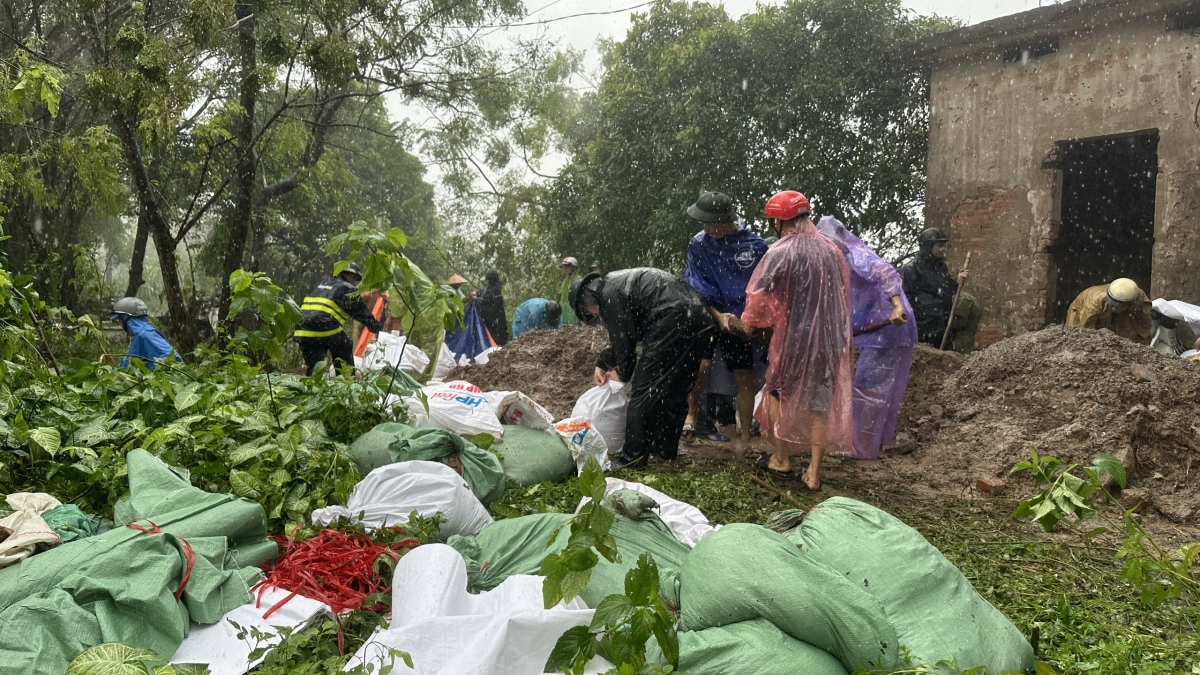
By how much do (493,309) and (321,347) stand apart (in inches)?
159

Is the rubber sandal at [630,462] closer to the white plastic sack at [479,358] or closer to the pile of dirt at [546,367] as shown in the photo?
the pile of dirt at [546,367]

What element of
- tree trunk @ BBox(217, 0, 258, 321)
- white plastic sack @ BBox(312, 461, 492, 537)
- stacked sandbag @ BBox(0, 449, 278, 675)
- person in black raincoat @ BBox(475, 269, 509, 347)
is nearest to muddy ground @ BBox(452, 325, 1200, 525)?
white plastic sack @ BBox(312, 461, 492, 537)

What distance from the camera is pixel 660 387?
515 cm

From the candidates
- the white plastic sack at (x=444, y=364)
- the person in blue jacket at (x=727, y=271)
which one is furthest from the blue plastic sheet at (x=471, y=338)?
the person in blue jacket at (x=727, y=271)

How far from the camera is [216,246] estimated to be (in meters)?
12.7

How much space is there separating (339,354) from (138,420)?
3.27 meters

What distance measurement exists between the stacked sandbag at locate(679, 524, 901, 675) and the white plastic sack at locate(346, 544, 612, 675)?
32cm

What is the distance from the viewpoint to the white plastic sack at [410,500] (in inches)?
129

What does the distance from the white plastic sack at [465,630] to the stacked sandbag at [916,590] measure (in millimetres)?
725

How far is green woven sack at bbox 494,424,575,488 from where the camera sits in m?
4.35

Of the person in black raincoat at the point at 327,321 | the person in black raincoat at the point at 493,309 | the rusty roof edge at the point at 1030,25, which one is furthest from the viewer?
the person in black raincoat at the point at 493,309

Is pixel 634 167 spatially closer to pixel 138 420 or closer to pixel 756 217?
pixel 756 217

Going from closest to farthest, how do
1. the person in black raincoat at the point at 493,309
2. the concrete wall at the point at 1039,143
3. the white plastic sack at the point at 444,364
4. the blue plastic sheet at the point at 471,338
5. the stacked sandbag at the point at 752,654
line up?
1. the stacked sandbag at the point at 752,654
2. the concrete wall at the point at 1039,143
3. the white plastic sack at the point at 444,364
4. the blue plastic sheet at the point at 471,338
5. the person in black raincoat at the point at 493,309

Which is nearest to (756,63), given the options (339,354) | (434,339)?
(434,339)
